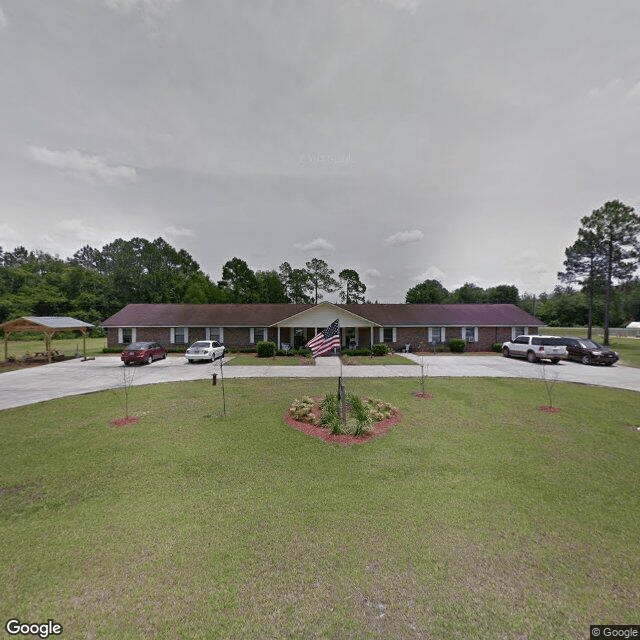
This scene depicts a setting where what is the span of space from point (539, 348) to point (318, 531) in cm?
2407

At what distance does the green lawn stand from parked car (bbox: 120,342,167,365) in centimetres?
1315

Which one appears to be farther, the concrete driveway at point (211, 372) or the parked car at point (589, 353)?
the parked car at point (589, 353)

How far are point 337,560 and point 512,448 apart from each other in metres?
5.38

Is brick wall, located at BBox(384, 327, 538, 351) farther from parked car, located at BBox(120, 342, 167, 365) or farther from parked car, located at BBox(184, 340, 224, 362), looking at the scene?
parked car, located at BBox(120, 342, 167, 365)

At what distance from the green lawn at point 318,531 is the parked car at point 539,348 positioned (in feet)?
51.4

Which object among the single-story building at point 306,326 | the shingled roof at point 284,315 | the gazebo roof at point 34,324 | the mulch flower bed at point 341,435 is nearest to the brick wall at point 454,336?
the single-story building at point 306,326

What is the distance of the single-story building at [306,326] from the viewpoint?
92.1 feet

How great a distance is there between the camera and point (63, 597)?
10.5 feet

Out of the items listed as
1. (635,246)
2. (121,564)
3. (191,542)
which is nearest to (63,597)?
(121,564)

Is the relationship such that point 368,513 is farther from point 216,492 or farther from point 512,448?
point 512,448

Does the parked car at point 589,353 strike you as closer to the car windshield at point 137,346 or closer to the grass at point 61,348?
the car windshield at point 137,346

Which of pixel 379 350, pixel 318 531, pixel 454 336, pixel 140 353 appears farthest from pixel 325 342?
pixel 454 336

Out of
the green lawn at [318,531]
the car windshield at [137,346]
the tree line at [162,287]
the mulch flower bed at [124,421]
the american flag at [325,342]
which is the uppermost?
the tree line at [162,287]

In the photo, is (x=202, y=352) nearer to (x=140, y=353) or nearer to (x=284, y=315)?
(x=140, y=353)
